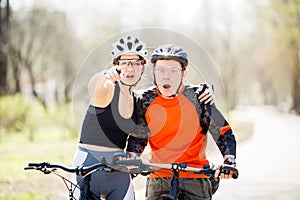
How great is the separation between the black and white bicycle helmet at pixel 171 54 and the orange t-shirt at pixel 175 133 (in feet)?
0.85

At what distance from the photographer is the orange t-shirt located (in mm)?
4043

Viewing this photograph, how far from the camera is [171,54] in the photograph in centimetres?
397

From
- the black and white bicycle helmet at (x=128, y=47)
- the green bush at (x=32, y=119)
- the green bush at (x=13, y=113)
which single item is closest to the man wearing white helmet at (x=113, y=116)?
the black and white bicycle helmet at (x=128, y=47)

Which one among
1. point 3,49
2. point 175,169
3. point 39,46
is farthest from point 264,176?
point 39,46

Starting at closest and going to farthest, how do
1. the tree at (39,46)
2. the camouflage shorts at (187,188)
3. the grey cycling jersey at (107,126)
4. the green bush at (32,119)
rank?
the grey cycling jersey at (107,126) → the camouflage shorts at (187,188) → the green bush at (32,119) → the tree at (39,46)

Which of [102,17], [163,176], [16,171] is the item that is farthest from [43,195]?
[102,17]

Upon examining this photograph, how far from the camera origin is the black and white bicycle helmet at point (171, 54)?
13.0ft

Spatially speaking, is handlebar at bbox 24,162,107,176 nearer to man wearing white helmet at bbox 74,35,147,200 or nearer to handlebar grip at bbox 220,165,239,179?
man wearing white helmet at bbox 74,35,147,200

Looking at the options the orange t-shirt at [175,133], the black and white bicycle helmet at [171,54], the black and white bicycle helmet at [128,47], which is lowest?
the orange t-shirt at [175,133]

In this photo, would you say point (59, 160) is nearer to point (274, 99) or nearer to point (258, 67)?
point (258, 67)

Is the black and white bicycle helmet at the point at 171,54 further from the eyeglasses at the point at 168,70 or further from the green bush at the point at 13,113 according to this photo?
the green bush at the point at 13,113

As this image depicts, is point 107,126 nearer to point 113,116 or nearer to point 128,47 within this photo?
point 113,116

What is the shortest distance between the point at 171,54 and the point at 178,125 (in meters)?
0.48

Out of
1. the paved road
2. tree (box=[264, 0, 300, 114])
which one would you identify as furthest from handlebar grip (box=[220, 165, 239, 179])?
tree (box=[264, 0, 300, 114])
